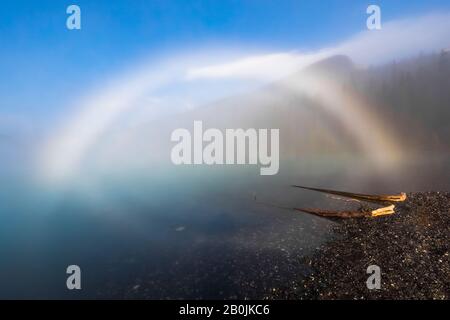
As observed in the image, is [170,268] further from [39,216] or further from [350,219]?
[39,216]

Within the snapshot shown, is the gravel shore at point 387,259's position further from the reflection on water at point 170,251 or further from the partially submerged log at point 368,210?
the reflection on water at point 170,251

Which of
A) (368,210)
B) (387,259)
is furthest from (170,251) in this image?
(368,210)

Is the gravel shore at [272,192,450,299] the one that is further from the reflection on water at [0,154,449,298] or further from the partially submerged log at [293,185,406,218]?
the reflection on water at [0,154,449,298]

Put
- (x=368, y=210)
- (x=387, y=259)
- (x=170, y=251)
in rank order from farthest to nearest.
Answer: (x=368, y=210)
(x=170, y=251)
(x=387, y=259)

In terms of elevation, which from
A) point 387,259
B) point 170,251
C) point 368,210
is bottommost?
point 170,251

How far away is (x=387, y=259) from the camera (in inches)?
795

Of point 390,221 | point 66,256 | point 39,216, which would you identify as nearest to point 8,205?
point 39,216

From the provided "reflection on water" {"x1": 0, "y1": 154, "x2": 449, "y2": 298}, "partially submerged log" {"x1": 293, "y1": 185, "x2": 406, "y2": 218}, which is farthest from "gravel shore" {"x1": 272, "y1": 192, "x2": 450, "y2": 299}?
"reflection on water" {"x1": 0, "y1": 154, "x2": 449, "y2": 298}

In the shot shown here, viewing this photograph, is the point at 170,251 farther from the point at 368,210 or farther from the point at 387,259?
the point at 368,210

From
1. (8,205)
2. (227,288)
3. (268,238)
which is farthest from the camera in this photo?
(8,205)

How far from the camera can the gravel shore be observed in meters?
17.0

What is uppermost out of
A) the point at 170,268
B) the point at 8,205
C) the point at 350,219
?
the point at 350,219

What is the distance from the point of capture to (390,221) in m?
27.5
